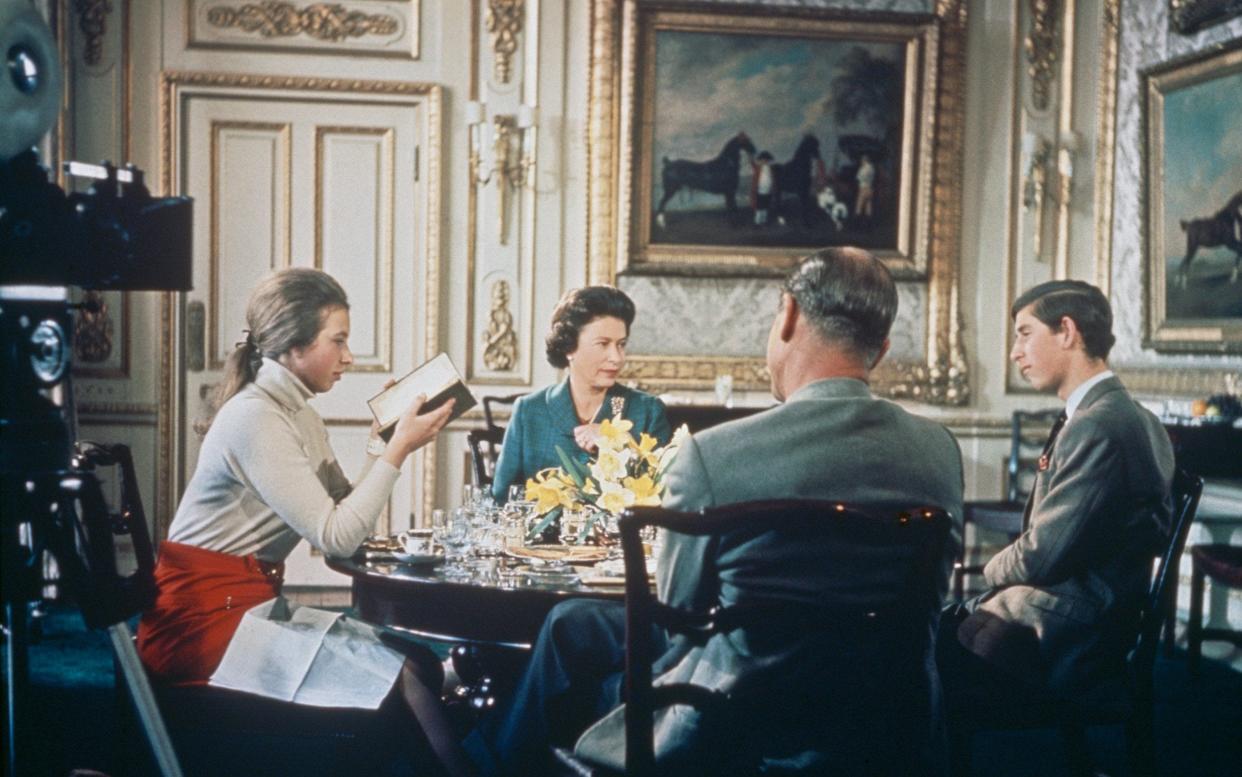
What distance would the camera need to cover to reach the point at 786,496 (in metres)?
1.58

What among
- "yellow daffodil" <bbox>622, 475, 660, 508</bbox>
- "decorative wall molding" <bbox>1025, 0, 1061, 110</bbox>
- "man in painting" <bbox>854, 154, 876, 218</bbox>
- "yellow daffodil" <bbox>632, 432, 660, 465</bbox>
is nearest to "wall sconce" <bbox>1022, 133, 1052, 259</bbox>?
"decorative wall molding" <bbox>1025, 0, 1061, 110</bbox>

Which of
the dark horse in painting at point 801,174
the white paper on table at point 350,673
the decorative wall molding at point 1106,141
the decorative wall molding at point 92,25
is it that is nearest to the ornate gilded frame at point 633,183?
the dark horse in painting at point 801,174

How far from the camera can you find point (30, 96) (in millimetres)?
1735

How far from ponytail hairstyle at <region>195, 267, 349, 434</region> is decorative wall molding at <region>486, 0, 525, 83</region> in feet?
10.4

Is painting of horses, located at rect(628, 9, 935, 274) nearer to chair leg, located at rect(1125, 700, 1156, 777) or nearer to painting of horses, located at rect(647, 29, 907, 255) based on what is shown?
painting of horses, located at rect(647, 29, 907, 255)

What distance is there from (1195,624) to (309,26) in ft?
14.6

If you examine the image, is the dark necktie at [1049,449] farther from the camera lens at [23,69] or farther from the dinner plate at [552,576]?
the camera lens at [23,69]

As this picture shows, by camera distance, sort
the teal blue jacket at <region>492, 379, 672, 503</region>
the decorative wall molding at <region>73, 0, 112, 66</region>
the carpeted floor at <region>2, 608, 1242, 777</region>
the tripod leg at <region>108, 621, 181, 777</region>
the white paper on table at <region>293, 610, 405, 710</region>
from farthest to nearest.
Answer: the decorative wall molding at <region>73, 0, 112, 66</region> → the teal blue jacket at <region>492, 379, 672, 503</region> → the carpeted floor at <region>2, 608, 1242, 777</region> → the white paper on table at <region>293, 610, 405, 710</region> → the tripod leg at <region>108, 621, 181, 777</region>

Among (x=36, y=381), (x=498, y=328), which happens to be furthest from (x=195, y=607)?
(x=498, y=328)

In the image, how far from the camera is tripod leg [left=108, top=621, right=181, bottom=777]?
6.24 feet

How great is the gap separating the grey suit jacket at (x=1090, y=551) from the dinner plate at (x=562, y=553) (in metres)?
0.83

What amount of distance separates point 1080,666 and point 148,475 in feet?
14.4

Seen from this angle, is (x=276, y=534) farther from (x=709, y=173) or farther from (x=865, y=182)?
(x=865, y=182)

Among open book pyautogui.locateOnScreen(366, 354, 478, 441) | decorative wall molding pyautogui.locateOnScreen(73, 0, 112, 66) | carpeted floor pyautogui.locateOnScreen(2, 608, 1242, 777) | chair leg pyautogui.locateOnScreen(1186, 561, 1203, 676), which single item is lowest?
carpeted floor pyautogui.locateOnScreen(2, 608, 1242, 777)
